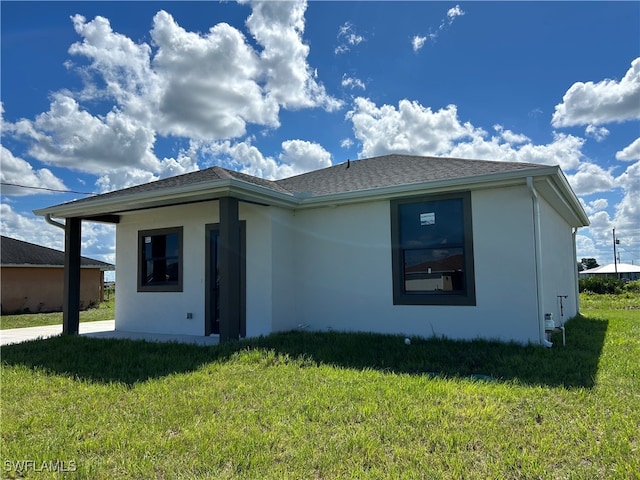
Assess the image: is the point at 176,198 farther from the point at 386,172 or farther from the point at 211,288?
the point at 386,172

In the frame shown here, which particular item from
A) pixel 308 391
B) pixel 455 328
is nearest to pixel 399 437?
pixel 308 391

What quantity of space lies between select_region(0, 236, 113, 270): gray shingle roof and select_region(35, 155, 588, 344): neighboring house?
987 cm

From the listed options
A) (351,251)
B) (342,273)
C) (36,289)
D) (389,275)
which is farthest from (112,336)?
(36,289)

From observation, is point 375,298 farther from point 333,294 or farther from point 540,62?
point 540,62

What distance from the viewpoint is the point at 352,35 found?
34.5 feet

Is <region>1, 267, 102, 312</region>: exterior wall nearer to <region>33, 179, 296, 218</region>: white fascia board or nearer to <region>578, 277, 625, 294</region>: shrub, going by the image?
<region>33, 179, 296, 218</region>: white fascia board

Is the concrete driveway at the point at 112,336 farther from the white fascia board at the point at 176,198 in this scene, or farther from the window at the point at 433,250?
the window at the point at 433,250

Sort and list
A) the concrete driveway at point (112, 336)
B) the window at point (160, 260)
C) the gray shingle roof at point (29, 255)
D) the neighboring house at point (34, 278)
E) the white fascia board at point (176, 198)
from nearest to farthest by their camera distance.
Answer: the white fascia board at point (176, 198) → the concrete driveway at point (112, 336) → the window at point (160, 260) → the neighboring house at point (34, 278) → the gray shingle roof at point (29, 255)

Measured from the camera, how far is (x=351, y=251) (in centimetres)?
797

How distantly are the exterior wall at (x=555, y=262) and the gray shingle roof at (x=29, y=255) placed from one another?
1677 centimetres

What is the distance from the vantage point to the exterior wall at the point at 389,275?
650cm

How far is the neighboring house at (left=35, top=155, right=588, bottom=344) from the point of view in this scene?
6.61m

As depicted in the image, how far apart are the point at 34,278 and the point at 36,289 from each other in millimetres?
500

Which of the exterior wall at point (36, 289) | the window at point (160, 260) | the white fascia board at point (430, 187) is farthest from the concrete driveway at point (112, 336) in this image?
the exterior wall at point (36, 289)
